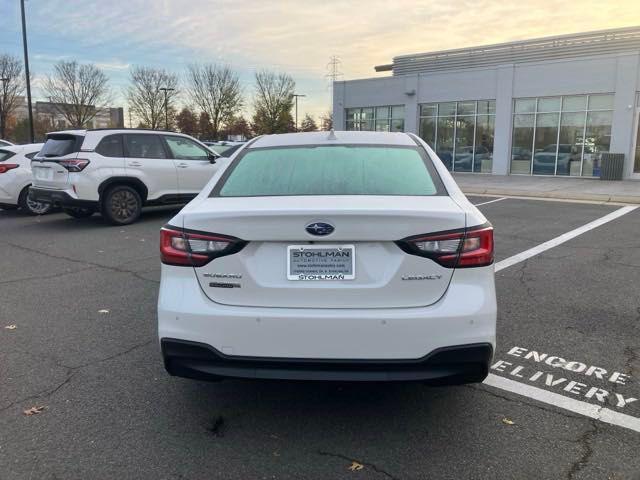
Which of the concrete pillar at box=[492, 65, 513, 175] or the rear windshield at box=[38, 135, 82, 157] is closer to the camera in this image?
the rear windshield at box=[38, 135, 82, 157]

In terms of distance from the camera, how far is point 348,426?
10.5 feet

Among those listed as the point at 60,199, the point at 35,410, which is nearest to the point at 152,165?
the point at 60,199

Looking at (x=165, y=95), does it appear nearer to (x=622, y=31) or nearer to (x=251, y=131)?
(x=251, y=131)

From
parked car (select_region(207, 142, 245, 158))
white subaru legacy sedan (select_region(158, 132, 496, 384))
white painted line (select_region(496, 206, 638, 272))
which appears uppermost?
parked car (select_region(207, 142, 245, 158))

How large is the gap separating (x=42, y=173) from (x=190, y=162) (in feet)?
9.32

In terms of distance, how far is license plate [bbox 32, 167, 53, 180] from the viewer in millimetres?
10281

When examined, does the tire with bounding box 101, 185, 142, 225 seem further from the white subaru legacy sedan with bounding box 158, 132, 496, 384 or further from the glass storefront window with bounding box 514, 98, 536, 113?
the glass storefront window with bounding box 514, 98, 536, 113

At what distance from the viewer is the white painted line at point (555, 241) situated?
727cm

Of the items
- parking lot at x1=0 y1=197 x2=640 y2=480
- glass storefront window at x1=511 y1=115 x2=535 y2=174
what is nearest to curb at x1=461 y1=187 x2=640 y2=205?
glass storefront window at x1=511 y1=115 x2=535 y2=174

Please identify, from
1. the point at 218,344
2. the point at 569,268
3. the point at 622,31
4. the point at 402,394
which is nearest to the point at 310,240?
the point at 218,344

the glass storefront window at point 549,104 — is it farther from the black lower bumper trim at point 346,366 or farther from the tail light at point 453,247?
the black lower bumper trim at point 346,366

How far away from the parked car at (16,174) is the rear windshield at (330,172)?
9734mm

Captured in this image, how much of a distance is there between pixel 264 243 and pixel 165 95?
55466mm

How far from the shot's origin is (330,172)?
3539 millimetres
